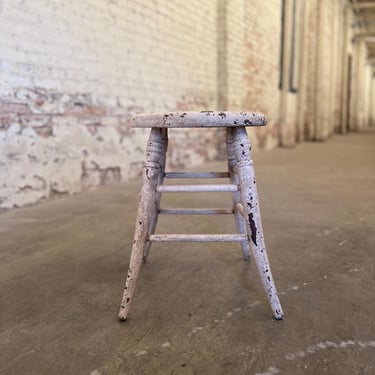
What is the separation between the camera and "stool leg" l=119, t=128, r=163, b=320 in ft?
4.09

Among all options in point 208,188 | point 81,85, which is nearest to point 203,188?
point 208,188

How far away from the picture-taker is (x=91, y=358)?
3.39 feet

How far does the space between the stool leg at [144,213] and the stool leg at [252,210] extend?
256 millimetres

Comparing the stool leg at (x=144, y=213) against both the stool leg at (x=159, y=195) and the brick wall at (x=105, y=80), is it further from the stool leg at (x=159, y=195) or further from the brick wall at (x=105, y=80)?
the brick wall at (x=105, y=80)

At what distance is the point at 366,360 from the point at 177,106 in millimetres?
3662

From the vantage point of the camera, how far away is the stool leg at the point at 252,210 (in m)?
1.26

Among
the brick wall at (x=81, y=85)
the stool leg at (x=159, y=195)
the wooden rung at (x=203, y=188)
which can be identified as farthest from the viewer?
the brick wall at (x=81, y=85)

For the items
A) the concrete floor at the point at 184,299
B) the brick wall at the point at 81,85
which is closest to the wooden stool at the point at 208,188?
the concrete floor at the point at 184,299

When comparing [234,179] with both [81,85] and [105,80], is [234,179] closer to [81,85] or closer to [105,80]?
[81,85]

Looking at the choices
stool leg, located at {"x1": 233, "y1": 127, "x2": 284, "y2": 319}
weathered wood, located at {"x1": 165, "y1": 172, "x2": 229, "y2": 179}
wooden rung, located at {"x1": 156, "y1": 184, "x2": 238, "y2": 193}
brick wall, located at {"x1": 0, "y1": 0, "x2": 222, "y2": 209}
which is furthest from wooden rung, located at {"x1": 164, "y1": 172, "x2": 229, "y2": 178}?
brick wall, located at {"x1": 0, "y1": 0, "x2": 222, "y2": 209}

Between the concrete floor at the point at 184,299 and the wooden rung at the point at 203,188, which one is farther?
the wooden rung at the point at 203,188

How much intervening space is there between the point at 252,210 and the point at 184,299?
364mm

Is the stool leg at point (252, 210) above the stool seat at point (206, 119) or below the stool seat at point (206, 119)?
below

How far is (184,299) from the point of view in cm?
137
